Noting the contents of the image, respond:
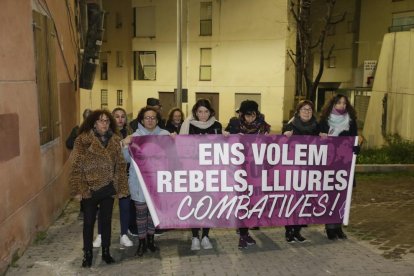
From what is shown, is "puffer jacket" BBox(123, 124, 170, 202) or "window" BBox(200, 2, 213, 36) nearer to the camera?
"puffer jacket" BBox(123, 124, 170, 202)

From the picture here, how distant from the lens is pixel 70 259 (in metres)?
5.21

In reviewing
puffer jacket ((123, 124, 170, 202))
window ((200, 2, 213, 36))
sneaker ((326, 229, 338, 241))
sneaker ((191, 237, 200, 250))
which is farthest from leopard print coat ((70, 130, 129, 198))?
window ((200, 2, 213, 36))

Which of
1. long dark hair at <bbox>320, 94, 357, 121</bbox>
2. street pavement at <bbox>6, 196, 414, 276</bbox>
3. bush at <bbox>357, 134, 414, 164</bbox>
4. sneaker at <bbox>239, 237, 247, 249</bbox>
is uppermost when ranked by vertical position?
long dark hair at <bbox>320, 94, 357, 121</bbox>

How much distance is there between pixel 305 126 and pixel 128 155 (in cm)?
231

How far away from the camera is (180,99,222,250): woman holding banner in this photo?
5.48 metres

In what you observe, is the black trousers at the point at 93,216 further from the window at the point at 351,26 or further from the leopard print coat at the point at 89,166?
the window at the point at 351,26

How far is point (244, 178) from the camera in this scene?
547 cm

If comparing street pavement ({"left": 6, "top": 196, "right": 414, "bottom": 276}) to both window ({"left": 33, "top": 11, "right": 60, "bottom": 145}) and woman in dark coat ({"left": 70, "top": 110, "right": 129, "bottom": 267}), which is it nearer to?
woman in dark coat ({"left": 70, "top": 110, "right": 129, "bottom": 267})

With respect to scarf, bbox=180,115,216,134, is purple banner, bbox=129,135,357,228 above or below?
below

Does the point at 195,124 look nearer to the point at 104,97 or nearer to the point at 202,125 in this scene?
the point at 202,125

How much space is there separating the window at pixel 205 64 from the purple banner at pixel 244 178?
77.4ft

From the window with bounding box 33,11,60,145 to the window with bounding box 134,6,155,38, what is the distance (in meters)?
23.7

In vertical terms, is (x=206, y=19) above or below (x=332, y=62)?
above

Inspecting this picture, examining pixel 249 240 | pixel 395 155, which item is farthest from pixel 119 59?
pixel 249 240
